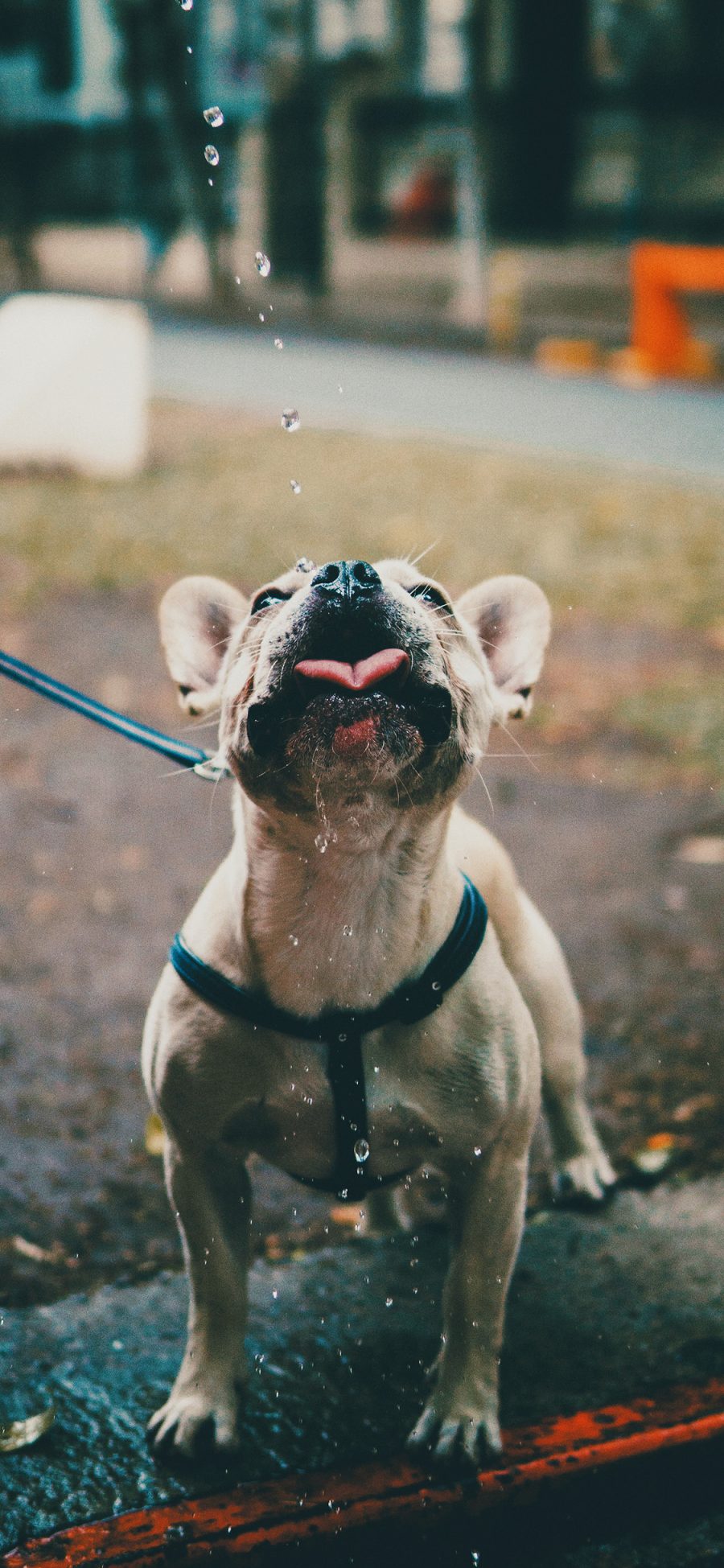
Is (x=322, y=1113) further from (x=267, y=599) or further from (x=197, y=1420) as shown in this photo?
(x=267, y=599)

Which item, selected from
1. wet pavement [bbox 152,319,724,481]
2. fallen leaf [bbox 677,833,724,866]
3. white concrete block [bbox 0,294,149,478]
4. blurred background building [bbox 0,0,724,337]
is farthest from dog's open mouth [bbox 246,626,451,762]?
blurred background building [bbox 0,0,724,337]

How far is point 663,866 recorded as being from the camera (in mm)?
5367

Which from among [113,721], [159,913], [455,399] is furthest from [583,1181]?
[455,399]

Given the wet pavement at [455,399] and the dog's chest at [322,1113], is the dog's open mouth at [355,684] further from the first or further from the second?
the wet pavement at [455,399]

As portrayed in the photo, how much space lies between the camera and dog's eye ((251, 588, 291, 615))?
247 cm

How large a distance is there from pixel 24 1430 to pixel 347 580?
161cm

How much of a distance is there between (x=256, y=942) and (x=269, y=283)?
22.7 meters

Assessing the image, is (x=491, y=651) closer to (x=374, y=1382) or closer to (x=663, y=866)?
(x=374, y=1382)

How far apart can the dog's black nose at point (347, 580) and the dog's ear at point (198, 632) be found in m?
0.37

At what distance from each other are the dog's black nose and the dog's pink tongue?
10 cm

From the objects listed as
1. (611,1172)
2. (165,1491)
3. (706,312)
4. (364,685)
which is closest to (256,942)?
(364,685)

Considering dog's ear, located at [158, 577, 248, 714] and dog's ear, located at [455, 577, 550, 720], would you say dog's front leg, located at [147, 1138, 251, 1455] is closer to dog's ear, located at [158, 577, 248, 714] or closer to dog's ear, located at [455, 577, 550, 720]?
dog's ear, located at [158, 577, 248, 714]

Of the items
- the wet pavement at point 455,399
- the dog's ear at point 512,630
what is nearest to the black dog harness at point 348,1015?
the dog's ear at point 512,630

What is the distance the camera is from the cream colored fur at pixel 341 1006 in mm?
2400
